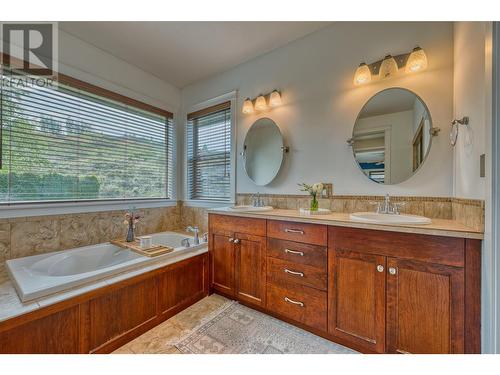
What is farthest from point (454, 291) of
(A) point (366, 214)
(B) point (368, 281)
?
(A) point (366, 214)

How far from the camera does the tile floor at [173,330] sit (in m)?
1.41

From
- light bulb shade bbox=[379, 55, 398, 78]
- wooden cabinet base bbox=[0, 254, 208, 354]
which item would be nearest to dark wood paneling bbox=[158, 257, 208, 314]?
wooden cabinet base bbox=[0, 254, 208, 354]

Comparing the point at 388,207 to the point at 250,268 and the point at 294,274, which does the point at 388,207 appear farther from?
the point at 250,268

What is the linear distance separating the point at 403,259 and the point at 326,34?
6.83ft

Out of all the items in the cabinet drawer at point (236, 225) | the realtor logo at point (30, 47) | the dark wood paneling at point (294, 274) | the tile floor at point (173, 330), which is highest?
the realtor logo at point (30, 47)

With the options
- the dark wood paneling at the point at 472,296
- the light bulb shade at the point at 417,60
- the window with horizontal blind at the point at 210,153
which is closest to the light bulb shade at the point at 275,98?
the window with horizontal blind at the point at 210,153

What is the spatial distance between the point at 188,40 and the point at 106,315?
2.56m

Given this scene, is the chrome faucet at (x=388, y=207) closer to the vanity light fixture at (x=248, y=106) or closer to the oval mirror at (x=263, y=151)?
the oval mirror at (x=263, y=151)

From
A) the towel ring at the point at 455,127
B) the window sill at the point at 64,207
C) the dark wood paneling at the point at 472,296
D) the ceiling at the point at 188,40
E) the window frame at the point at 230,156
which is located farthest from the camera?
the window frame at the point at 230,156

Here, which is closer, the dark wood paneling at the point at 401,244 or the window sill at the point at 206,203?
the dark wood paneling at the point at 401,244

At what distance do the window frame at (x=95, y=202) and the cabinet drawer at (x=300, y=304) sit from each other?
6.41 feet

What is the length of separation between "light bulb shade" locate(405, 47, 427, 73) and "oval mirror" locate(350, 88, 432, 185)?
0.51 feet

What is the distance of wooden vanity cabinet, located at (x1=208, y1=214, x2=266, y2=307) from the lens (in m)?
1.78

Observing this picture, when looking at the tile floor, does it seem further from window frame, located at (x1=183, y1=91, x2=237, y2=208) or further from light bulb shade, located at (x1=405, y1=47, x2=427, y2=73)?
light bulb shade, located at (x1=405, y1=47, x2=427, y2=73)
